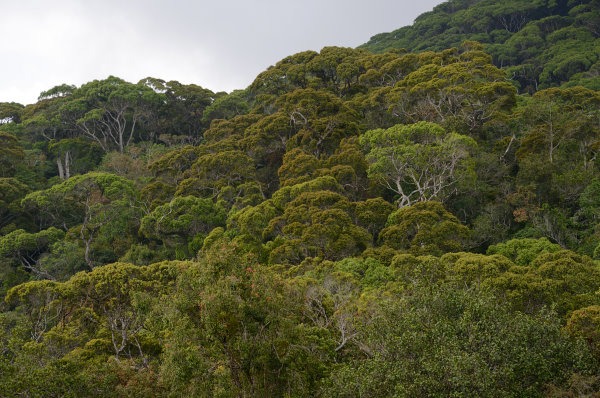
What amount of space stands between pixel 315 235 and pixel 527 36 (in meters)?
51.0

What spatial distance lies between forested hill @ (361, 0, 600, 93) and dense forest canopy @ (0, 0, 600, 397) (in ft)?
2.15

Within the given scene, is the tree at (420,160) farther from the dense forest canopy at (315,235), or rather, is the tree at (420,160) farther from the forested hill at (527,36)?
the forested hill at (527,36)

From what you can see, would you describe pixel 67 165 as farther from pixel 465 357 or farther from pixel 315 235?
pixel 465 357

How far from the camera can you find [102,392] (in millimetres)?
11648

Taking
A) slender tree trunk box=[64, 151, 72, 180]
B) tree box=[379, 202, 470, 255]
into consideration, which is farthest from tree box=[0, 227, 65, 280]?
tree box=[379, 202, 470, 255]

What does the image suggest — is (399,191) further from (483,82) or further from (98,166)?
(98,166)

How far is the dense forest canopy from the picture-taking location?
982 centimetres

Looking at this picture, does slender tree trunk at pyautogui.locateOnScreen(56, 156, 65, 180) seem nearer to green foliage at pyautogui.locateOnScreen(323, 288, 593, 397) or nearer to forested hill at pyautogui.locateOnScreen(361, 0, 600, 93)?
green foliage at pyautogui.locateOnScreen(323, 288, 593, 397)

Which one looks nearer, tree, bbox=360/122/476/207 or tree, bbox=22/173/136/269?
tree, bbox=360/122/476/207

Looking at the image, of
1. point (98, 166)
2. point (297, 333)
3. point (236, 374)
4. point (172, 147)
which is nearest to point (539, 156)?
point (297, 333)

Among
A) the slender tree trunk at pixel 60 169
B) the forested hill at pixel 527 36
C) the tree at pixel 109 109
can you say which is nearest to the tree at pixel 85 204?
the slender tree trunk at pixel 60 169

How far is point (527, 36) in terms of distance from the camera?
56.4 meters

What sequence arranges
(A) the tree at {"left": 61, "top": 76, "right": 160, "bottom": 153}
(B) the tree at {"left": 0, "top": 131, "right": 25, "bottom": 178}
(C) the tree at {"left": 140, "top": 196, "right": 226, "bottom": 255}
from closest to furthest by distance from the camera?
(C) the tree at {"left": 140, "top": 196, "right": 226, "bottom": 255}
(B) the tree at {"left": 0, "top": 131, "right": 25, "bottom": 178}
(A) the tree at {"left": 61, "top": 76, "right": 160, "bottom": 153}

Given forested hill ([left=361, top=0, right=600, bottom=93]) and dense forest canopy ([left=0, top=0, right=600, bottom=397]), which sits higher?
forested hill ([left=361, top=0, right=600, bottom=93])
